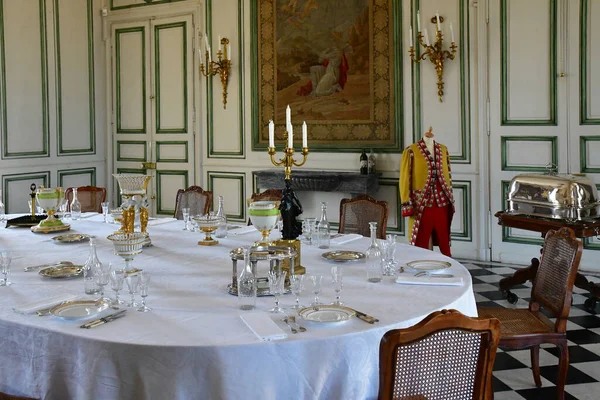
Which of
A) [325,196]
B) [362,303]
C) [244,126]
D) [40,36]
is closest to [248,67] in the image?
[244,126]

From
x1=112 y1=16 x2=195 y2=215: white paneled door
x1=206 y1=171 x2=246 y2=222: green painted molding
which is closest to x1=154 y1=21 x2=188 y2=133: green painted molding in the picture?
x1=112 y1=16 x2=195 y2=215: white paneled door

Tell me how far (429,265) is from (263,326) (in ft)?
3.71

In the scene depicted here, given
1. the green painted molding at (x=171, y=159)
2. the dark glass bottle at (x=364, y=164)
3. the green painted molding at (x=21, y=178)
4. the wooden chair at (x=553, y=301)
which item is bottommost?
the wooden chair at (x=553, y=301)

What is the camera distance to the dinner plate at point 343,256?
325 cm

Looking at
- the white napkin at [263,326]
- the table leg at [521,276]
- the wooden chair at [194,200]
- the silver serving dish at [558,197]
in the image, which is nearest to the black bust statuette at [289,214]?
the white napkin at [263,326]

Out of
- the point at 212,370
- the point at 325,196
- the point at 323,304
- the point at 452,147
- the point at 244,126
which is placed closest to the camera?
A: the point at 212,370

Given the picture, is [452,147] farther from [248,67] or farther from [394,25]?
[248,67]

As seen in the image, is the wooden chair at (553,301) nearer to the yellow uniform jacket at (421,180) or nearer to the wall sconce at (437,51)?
the yellow uniform jacket at (421,180)

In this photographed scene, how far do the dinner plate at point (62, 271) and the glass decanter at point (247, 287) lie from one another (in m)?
0.91

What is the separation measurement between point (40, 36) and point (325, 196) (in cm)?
345

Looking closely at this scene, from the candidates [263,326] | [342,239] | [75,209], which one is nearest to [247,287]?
[263,326]

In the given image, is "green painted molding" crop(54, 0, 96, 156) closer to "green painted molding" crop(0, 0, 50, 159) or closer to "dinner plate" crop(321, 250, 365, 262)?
"green painted molding" crop(0, 0, 50, 159)

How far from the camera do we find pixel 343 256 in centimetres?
332

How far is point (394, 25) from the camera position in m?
6.64
